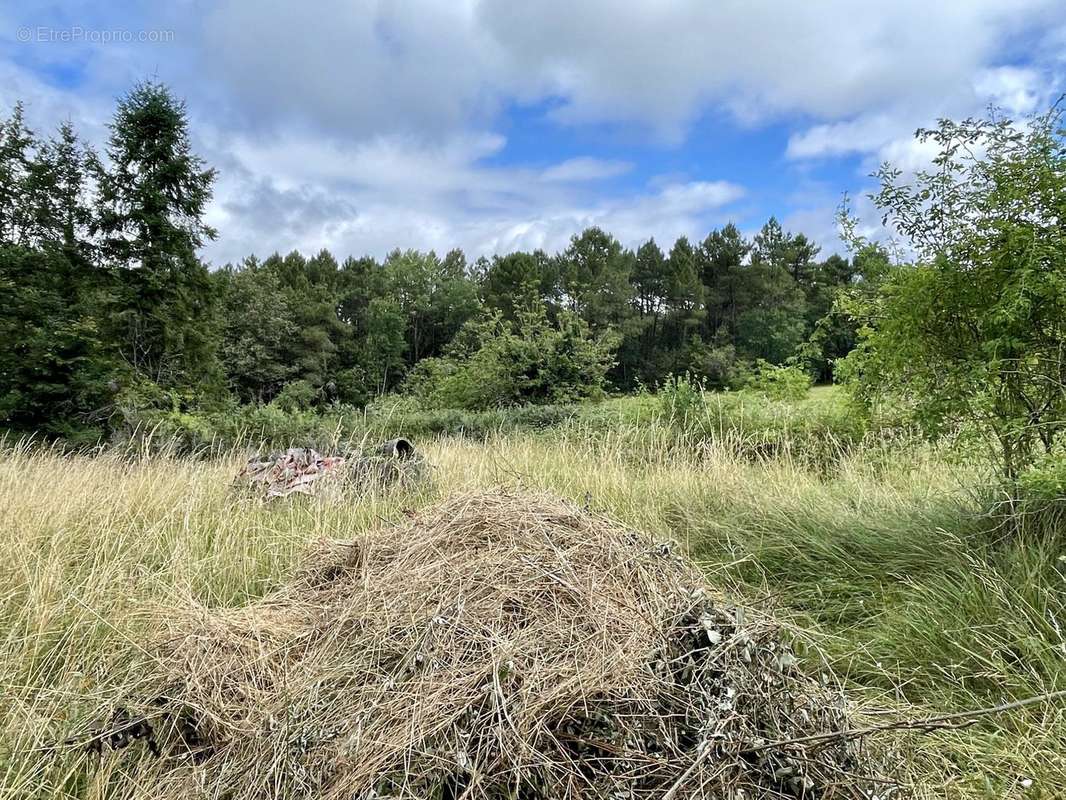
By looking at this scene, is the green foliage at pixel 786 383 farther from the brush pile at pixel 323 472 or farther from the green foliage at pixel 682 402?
the brush pile at pixel 323 472

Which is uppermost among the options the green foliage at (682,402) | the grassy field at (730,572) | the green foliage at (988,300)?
the green foliage at (988,300)

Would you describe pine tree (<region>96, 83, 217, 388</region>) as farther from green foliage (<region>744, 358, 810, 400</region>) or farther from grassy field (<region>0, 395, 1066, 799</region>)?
green foliage (<region>744, 358, 810, 400</region>)

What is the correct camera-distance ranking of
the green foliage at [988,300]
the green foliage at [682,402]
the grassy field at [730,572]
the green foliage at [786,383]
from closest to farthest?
1. the grassy field at [730,572]
2. the green foliage at [988,300]
3. the green foliage at [682,402]
4. the green foliage at [786,383]

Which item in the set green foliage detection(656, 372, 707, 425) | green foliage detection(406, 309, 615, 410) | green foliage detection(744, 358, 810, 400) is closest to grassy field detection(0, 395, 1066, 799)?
green foliage detection(656, 372, 707, 425)

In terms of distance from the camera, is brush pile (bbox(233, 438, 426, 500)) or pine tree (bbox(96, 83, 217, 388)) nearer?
brush pile (bbox(233, 438, 426, 500))

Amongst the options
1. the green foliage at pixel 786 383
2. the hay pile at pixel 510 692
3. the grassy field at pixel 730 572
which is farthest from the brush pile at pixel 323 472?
the green foliage at pixel 786 383

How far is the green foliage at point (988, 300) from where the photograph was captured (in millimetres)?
2385

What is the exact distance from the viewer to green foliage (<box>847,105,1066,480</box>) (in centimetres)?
238

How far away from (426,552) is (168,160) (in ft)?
56.3

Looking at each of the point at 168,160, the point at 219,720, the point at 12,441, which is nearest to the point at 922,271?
the point at 219,720

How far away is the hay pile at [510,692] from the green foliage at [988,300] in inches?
66.2

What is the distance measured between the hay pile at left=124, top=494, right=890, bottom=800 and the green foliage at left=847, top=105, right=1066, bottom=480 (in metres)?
1.68

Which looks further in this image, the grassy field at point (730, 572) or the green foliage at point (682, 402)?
the green foliage at point (682, 402)

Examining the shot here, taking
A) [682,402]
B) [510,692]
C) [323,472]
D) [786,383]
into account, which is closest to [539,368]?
[682,402]
